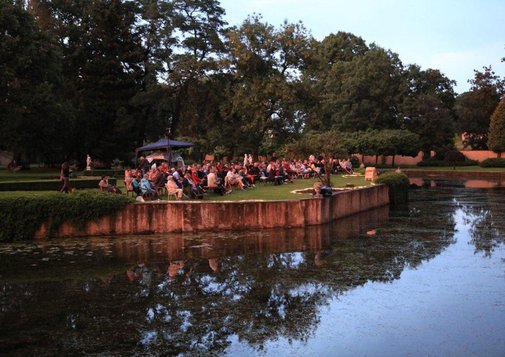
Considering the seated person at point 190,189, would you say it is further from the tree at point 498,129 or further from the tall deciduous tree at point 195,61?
the tree at point 498,129

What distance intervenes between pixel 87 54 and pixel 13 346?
43.1m

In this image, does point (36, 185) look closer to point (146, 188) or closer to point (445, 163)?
point (146, 188)

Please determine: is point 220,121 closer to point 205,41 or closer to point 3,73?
point 205,41

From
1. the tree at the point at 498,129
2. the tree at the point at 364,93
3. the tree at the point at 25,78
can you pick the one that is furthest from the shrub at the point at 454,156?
the tree at the point at 25,78

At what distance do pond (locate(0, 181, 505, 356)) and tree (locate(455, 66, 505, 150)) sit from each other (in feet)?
187

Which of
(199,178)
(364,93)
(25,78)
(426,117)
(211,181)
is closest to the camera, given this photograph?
(211,181)

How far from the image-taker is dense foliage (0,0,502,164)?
124ft

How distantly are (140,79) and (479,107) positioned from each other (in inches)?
1783

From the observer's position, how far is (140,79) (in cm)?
4772

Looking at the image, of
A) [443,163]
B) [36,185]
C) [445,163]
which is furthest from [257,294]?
[443,163]

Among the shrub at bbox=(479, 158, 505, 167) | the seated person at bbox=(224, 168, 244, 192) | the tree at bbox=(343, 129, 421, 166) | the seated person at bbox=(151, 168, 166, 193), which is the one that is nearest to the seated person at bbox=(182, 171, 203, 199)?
the seated person at bbox=(151, 168, 166, 193)

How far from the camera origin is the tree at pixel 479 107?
6975 centimetres

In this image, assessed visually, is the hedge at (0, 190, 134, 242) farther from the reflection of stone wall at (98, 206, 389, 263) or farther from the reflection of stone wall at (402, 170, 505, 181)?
the reflection of stone wall at (402, 170, 505, 181)

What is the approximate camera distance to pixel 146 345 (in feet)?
26.0
